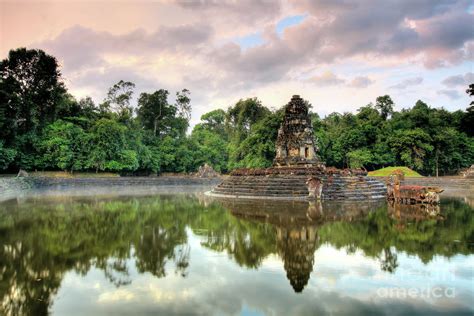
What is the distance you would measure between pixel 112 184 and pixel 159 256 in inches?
1268

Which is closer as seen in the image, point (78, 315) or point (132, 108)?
point (78, 315)

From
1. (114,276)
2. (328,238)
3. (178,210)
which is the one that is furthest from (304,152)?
(114,276)

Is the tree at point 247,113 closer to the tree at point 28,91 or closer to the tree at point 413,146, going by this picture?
the tree at point 413,146

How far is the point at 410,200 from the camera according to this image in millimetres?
20312

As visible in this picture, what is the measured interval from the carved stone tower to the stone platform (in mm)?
3685

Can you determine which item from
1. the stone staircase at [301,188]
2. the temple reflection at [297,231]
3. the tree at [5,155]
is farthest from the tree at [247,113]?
the temple reflection at [297,231]

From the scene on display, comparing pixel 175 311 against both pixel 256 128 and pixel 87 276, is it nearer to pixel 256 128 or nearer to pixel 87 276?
pixel 87 276

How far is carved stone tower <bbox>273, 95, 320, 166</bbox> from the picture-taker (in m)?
29.4

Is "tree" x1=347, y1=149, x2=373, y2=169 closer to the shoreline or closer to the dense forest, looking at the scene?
the dense forest

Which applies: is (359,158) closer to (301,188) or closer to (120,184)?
(301,188)

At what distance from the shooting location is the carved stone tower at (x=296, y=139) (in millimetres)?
29422

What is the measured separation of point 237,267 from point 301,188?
16.4 metres

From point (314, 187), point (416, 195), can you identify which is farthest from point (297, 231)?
point (416, 195)

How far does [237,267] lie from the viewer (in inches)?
295
